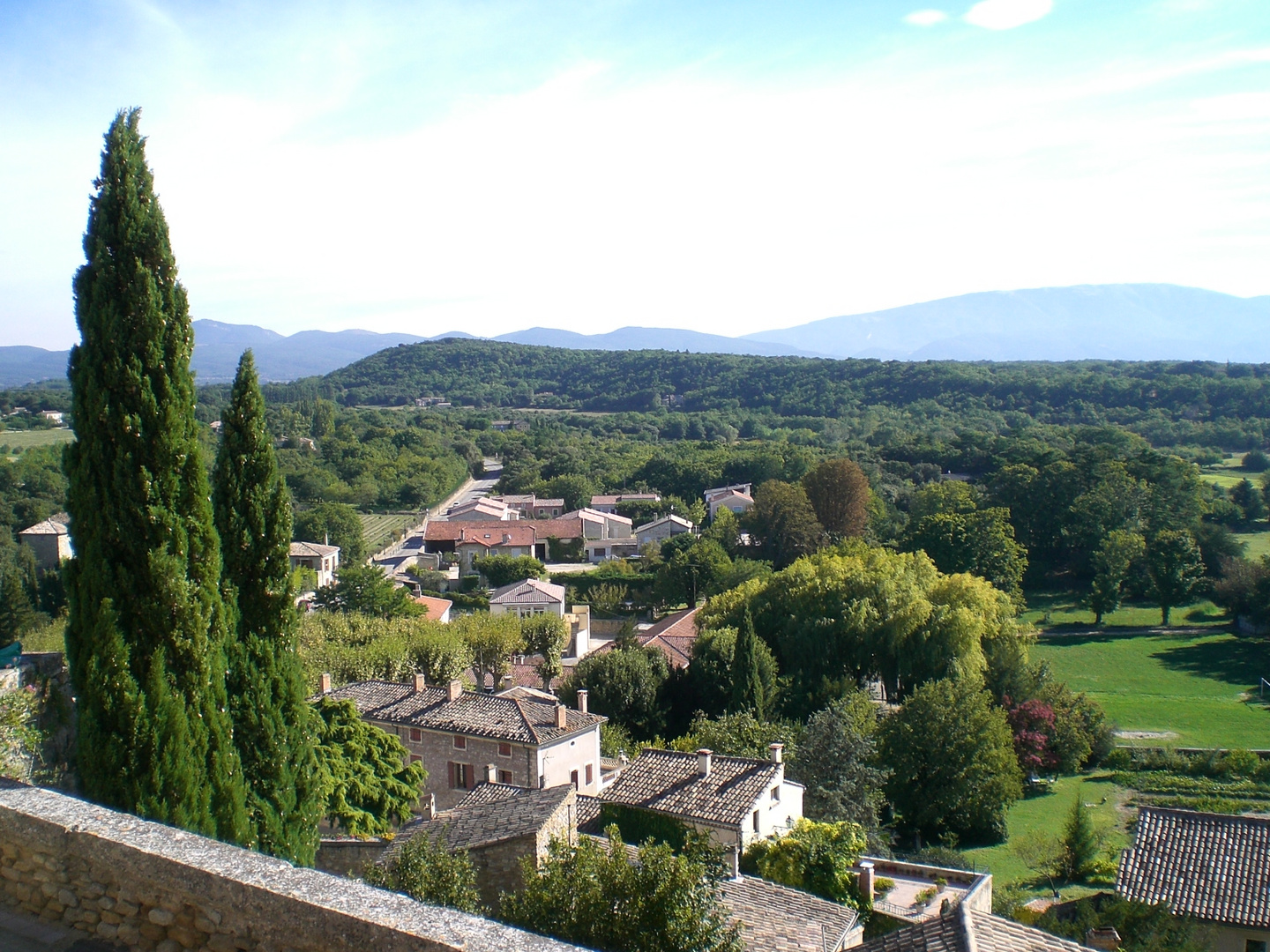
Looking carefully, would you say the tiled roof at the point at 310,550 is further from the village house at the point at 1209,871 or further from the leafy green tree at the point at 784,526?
the village house at the point at 1209,871

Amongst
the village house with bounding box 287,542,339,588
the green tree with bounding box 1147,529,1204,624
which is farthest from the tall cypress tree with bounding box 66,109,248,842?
the green tree with bounding box 1147,529,1204,624

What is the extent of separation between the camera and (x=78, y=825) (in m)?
4.80

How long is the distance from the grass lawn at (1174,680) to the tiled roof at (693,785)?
1816 centimetres

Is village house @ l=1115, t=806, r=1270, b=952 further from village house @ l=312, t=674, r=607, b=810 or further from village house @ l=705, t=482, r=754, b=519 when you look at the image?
village house @ l=705, t=482, r=754, b=519

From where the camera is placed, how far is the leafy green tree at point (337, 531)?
5512cm

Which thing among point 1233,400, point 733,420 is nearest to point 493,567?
point 733,420

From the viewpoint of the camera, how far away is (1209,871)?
14430 millimetres

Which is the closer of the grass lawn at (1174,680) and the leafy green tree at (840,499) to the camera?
the grass lawn at (1174,680)

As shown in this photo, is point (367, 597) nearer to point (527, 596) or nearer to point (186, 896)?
point (527, 596)

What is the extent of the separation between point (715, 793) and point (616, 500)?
184 ft

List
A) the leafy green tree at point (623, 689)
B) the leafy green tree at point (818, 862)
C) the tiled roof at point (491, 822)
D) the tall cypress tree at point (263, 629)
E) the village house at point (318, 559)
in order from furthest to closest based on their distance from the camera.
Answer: the village house at point (318, 559)
the leafy green tree at point (623, 689)
the leafy green tree at point (818, 862)
the tiled roof at point (491, 822)
the tall cypress tree at point (263, 629)

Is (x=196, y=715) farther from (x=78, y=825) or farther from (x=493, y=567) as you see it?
(x=493, y=567)

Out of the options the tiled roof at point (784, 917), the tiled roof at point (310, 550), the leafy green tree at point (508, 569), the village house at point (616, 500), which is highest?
the tiled roof at point (784, 917)

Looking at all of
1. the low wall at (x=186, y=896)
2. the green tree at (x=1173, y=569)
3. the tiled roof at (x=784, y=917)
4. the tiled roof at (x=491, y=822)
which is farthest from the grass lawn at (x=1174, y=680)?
the low wall at (x=186, y=896)
